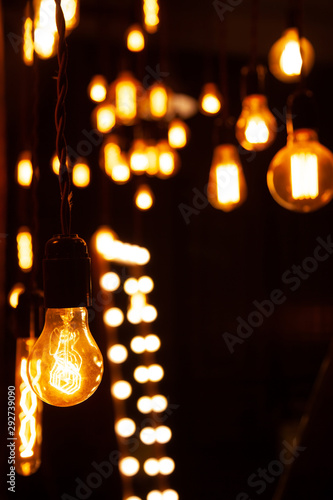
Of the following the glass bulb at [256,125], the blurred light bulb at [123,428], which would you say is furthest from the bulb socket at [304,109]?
the blurred light bulb at [123,428]

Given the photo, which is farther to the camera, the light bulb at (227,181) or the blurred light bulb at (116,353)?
the blurred light bulb at (116,353)

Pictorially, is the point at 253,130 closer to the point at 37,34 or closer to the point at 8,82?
the point at 37,34

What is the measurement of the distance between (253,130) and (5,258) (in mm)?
1206

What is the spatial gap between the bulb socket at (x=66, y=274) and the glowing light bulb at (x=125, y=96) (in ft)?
7.58

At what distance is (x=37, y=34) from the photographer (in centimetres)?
246

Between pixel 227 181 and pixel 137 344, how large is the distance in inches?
104

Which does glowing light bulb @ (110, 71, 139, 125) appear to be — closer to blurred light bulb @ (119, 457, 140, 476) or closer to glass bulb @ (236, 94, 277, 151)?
glass bulb @ (236, 94, 277, 151)

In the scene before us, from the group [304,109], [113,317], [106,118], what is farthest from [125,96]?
[113,317]

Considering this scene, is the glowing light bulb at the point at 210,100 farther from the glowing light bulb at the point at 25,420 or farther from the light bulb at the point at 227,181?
the glowing light bulb at the point at 25,420

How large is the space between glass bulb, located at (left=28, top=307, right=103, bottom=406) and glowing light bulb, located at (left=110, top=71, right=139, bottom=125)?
234 cm

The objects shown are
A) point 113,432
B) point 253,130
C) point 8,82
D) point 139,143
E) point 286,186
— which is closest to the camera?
point 286,186

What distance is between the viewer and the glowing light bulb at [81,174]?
186 inches

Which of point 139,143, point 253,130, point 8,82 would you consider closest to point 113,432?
point 139,143

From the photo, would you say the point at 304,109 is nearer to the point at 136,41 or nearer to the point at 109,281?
the point at 136,41
